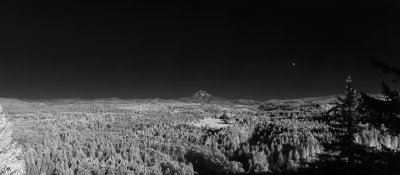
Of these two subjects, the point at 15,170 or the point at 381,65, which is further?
the point at 15,170

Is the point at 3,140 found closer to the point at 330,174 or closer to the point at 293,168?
the point at 330,174

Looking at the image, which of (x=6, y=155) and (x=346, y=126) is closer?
(x=6, y=155)

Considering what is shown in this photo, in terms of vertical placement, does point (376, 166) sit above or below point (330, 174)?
above

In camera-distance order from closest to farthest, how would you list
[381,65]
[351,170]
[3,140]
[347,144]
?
1. [381,65]
2. [3,140]
3. [351,170]
4. [347,144]

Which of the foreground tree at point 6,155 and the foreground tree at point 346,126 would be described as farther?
the foreground tree at point 346,126

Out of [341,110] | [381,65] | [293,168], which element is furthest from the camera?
[293,168]

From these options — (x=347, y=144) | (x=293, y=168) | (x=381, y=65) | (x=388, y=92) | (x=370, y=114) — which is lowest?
(x=293, y=168)

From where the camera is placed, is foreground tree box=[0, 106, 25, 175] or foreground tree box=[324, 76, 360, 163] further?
foreground tree box=[324, 76, 360, 163]

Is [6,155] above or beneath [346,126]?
beneath

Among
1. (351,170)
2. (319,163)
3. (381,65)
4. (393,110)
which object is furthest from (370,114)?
(319,163)
